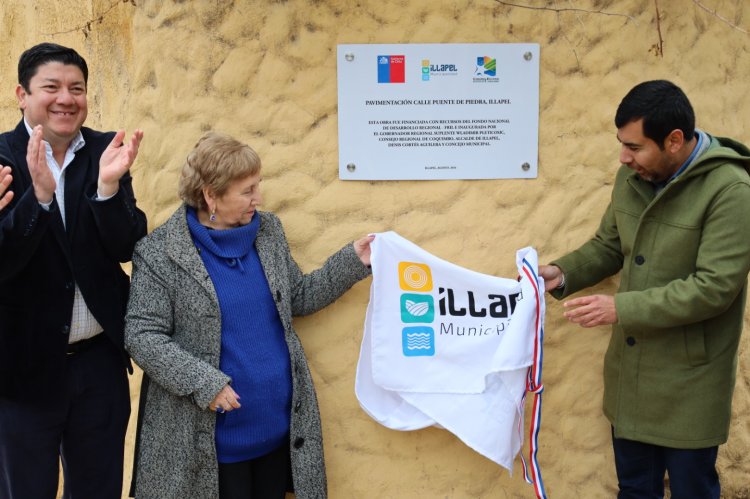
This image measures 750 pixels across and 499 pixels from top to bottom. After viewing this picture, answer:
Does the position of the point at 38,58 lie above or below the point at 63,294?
above

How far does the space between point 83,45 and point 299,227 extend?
146 cm

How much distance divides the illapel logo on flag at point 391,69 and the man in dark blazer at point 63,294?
103 cm

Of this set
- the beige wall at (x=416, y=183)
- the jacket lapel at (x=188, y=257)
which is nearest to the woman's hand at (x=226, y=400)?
the jacket lapel at (x=188, y=257)

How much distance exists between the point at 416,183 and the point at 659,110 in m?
1.01

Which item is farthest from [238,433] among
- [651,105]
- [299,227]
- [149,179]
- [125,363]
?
[651,105]

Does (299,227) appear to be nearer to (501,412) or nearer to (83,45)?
(501,412)

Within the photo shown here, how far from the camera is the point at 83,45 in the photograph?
380cm

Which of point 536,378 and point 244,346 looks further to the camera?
point 536,378

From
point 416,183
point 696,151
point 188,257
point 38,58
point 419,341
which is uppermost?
point 38,58

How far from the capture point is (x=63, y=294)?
274cm

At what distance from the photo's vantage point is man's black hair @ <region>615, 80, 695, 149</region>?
2684 mm

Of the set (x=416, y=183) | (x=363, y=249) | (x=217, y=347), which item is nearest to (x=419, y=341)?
(x=363, y=249)

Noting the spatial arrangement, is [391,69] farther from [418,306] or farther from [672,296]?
[672,296]

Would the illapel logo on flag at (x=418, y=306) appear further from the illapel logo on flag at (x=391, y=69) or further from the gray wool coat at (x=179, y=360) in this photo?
the illapel logo on flag at (x=391, y=69)
